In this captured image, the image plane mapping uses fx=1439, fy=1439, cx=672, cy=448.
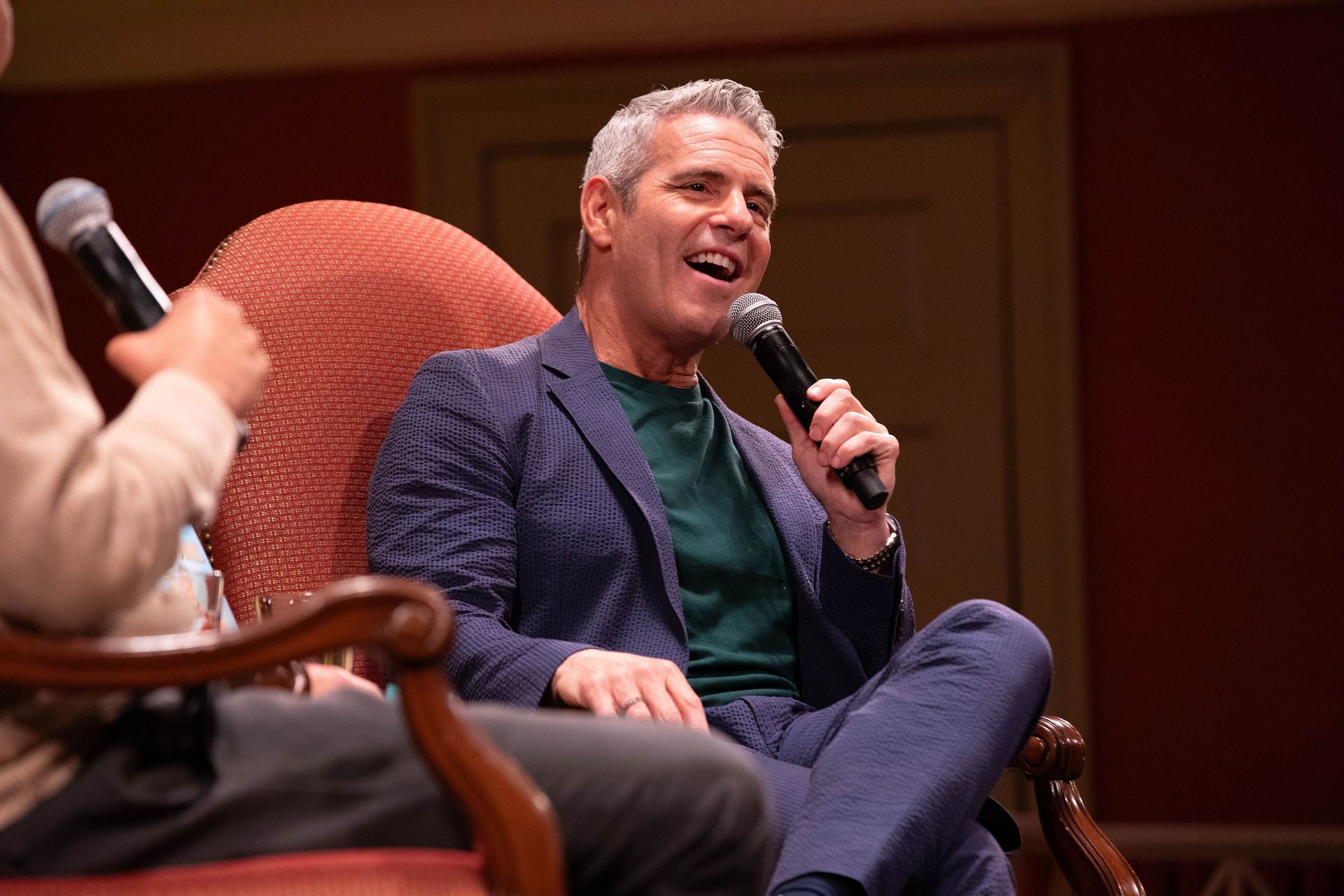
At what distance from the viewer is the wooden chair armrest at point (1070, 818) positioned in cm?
163

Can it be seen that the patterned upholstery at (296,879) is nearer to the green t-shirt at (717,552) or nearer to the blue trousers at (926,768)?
the blue trousers at (926,768)

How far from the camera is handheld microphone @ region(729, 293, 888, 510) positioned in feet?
5.33

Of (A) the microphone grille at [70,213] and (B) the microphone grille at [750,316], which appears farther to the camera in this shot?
(B) the microphone grille at [750,316]

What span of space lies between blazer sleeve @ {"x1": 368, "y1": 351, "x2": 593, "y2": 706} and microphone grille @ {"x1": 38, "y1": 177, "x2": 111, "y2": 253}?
58cm

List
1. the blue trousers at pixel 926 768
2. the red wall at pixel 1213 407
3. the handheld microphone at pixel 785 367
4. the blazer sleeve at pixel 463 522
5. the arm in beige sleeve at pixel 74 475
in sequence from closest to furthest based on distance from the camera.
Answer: the arm in beige sleeve at pixel 74 475, the blue trousers at pixel 926 768, the blazer sleeve at pixel 463 522, the handheld microphone at pixel 785 367, the red wall at pixel 1213 407

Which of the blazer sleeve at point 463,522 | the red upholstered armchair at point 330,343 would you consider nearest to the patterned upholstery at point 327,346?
the red upholstered armchair at point 330,343

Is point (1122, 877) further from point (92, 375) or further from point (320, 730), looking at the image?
point (92, 375)

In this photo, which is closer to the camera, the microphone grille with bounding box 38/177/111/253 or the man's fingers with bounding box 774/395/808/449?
the microphone grille with bounding box 38/177/111/253

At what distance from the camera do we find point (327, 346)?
1.87 metres

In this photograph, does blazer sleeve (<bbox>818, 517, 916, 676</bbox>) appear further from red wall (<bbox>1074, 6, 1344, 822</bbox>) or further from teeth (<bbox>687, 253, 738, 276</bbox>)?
red wall (<bbox>1074, 6, 1344, 822</bbox>)

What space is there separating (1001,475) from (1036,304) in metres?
0.45

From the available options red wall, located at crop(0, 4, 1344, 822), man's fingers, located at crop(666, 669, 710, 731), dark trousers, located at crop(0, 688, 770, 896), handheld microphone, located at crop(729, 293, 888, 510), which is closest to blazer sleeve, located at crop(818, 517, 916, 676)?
handheld microphone, located at crop(729, 293, 888, 510)

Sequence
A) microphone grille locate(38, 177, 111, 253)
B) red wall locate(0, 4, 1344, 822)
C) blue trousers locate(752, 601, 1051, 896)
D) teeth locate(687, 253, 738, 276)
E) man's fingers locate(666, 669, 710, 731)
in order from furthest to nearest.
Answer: red wall locate(0, 4, 1344, 822)
teeth locate(687, 253, 738, 276)
man's fingers locate(666, 669, 710, 731)
blue trousers locate(752, 601, 1051, 896)
microphone grille locate(38, 177, 111, 253)

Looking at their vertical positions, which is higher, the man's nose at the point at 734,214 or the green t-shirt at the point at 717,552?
the man's nose at the point at 734,214
